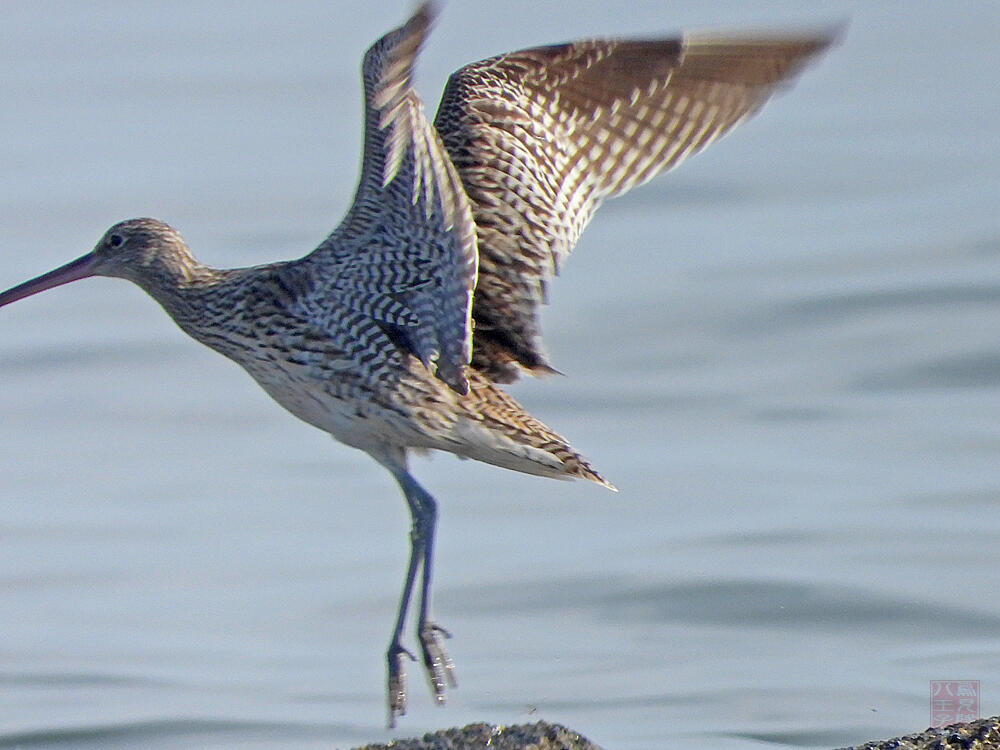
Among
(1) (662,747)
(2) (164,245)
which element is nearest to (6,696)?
(2) (164,245)

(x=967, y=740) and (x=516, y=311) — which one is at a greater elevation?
(x=516, y=311)

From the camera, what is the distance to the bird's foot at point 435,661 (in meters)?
8.12

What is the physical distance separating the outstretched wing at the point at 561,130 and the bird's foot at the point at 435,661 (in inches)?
39.8

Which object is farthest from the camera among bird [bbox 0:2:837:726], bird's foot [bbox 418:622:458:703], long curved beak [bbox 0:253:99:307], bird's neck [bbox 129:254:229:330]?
long curved beak [bbox 0:253:99:307]

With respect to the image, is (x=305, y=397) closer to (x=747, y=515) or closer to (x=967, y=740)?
(x=967, y=740)

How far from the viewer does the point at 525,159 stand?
8.91m

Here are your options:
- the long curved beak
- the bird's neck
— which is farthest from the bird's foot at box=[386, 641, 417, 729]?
the long curved beak

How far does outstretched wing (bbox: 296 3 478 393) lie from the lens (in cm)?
738

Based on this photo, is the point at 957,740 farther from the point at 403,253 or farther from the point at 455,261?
the point at 403,253

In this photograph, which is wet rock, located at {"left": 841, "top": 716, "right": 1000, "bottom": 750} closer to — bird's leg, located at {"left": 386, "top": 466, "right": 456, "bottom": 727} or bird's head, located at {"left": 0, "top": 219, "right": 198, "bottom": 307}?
bird's leg, located at {"left": 386, "top": 466, "right": 456, "bottom": 727}

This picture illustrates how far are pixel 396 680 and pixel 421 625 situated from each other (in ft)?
0.80

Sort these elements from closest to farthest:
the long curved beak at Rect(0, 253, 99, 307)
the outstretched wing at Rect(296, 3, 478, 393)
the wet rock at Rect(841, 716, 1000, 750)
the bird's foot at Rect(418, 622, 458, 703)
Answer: the wet rock at Rect(841, 716, 1000, 750), the outstretched wing at Rect(296, 3, 478, 393), the bird's foot at Rect(418, 622, 458, 703), the long curved beak at Rect(0, 253, 99, 307)

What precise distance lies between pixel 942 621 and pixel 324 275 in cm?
382

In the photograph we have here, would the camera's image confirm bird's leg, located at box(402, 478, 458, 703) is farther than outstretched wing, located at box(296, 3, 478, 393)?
Yes
